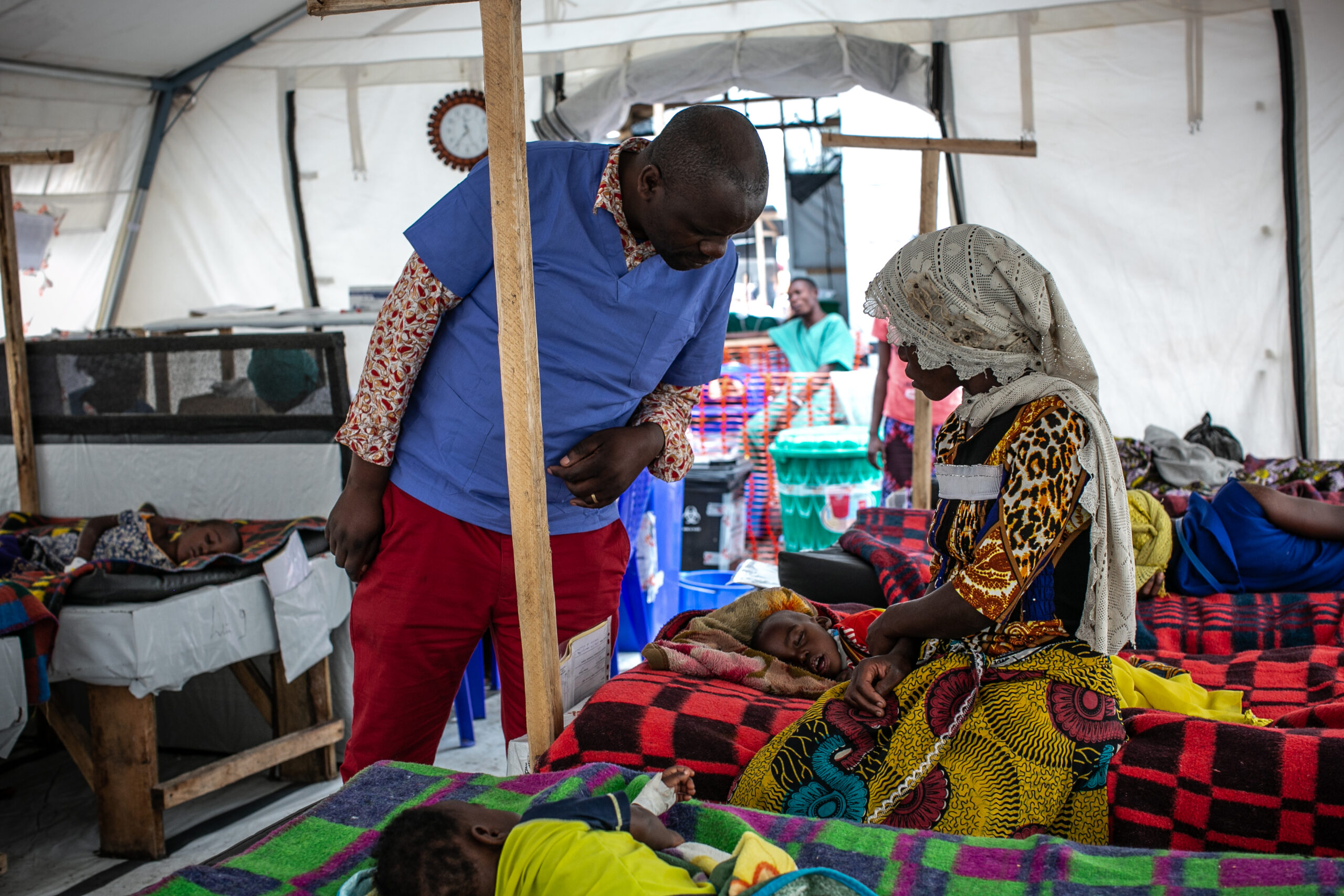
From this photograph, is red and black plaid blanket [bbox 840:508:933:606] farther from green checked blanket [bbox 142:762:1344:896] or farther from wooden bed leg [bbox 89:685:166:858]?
wooden bed leg [bbox 89:685:166:858]

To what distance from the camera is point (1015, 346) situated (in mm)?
1671

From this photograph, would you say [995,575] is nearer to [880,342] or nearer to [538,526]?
[538,526]

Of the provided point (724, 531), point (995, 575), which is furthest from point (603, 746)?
point (724, 531)

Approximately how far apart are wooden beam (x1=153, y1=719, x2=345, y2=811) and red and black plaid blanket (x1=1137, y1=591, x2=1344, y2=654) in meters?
2.60

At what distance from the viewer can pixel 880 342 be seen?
5.24m

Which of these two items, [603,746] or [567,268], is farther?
[603,746]

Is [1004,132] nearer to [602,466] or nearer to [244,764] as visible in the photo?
[602,466]

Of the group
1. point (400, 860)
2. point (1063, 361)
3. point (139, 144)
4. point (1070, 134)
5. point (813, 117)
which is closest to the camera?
point (400, 860)

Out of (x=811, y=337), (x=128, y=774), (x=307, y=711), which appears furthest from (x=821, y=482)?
(x=128, y=774)

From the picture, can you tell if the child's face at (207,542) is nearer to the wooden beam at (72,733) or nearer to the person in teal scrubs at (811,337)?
the wooden beam at (72,733)

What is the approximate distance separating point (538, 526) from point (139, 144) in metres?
5.65

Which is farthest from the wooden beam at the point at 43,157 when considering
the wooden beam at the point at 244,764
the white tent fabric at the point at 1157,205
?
the white tent fabric at the point at 1157,205

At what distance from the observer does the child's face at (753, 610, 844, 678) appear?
2.25 m

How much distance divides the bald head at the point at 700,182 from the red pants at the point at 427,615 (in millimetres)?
583
